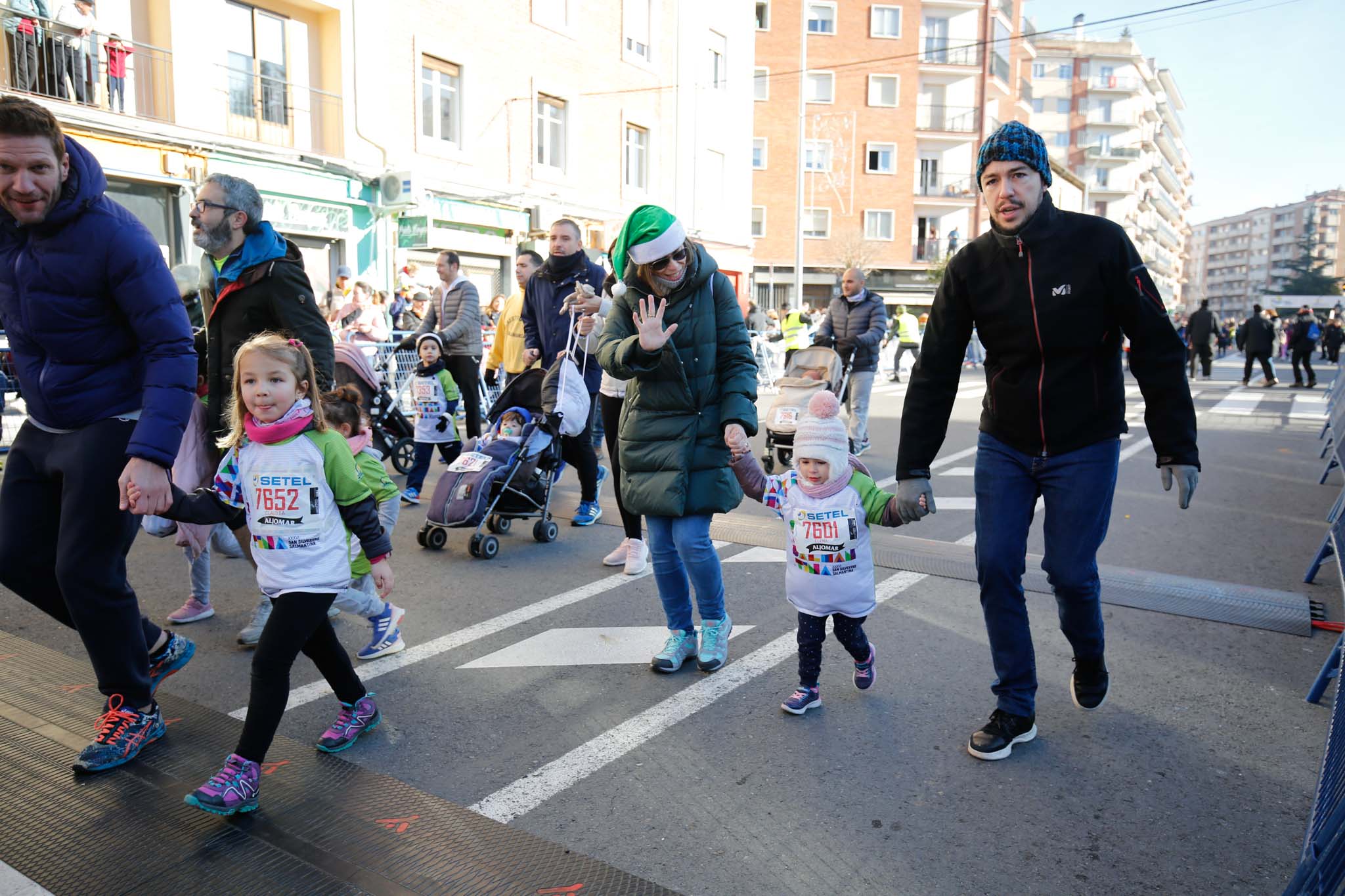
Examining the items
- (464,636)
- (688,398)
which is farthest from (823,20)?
(464,636)

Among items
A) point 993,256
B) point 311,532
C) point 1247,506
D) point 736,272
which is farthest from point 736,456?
→ point 736,272

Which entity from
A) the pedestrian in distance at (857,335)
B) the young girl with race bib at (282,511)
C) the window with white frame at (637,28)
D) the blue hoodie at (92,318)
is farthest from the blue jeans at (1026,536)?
the window with white frame at (637,28)

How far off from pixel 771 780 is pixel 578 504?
462cm

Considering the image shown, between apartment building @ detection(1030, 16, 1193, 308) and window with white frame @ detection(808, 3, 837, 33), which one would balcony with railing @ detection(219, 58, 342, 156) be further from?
apartment building @ detection(1030, 16, 1193, 308)

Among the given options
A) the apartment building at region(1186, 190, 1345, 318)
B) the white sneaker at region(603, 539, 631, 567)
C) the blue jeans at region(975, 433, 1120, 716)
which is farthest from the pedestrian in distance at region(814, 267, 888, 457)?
the apartment building at region(1186, 190, 1345, 318)

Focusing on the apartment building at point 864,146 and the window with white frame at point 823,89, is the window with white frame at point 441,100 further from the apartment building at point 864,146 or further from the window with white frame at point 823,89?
the window with white frame at point 823,89

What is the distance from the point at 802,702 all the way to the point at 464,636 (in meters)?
1.81

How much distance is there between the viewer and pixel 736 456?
3.84 meters

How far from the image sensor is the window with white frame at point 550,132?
2277 cm

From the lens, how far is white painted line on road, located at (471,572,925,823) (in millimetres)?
3107

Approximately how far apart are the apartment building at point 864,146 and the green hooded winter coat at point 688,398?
4192cm

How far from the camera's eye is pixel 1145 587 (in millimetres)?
5434

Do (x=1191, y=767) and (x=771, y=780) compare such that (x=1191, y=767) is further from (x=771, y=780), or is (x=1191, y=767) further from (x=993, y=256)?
(x=993, y=256)

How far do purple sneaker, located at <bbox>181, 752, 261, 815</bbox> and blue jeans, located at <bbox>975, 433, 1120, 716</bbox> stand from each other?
→ 8.15ft
